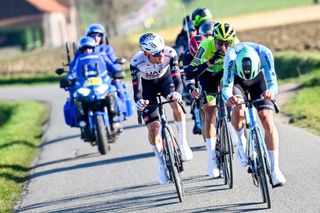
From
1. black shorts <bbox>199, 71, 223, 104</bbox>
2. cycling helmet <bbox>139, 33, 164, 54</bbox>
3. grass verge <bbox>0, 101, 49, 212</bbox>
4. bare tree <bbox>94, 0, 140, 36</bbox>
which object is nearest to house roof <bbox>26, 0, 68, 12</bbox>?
bare tree <bbox>94, 0, 140, 36</bbox>

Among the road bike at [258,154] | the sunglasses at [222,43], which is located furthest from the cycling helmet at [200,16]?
the road bike at [258,154]

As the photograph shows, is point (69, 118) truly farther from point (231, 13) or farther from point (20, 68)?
point (231, 13)

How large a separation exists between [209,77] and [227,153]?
118cm

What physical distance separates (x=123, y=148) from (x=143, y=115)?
4.85 metres

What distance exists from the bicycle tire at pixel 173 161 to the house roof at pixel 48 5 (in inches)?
3228

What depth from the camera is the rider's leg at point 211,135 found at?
10.5 m

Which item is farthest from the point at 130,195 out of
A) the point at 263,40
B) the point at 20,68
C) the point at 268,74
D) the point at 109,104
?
the point at 20,68

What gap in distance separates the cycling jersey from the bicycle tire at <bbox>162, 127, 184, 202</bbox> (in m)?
0.56

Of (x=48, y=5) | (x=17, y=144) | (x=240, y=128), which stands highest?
(x=48, y=5)

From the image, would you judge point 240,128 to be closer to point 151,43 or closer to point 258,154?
point 258,154

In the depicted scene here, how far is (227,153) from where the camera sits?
1002 centimetres

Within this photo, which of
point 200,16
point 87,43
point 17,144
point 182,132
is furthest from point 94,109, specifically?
point 182,132

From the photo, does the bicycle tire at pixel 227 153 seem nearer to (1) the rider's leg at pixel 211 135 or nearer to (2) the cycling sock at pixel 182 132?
(1) the rider's leg at pixel 211 135

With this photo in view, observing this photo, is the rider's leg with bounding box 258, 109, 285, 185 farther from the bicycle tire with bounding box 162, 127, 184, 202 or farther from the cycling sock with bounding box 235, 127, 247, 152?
the bicycle tire with bounding box 162, 127, 184, 202
